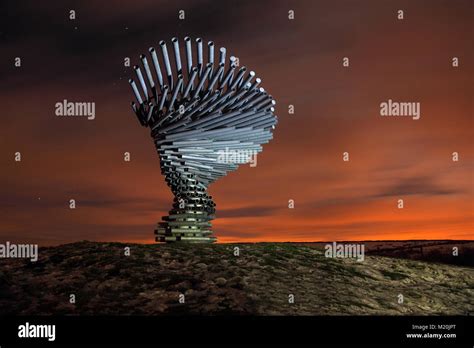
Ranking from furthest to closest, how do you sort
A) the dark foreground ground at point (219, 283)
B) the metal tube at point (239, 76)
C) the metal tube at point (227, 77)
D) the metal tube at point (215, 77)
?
1. the metal tube at point (239, 76)
2. the metal tube at point (227, 77)
3. the metal tube at point (215, 77)
4. the dark foreground ground at point (219, 283)

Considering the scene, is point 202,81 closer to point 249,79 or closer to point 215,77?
point 215,77

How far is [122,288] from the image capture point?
1925 centimetres

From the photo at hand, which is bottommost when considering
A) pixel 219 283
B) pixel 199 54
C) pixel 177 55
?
pixel 219 283

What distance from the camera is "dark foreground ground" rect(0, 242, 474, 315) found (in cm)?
1814

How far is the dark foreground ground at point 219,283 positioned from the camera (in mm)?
18141

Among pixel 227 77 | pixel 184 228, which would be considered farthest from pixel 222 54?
pixel 184 228

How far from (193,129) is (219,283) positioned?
7185 millimetres

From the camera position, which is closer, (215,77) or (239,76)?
(215,77)

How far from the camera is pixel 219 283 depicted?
19.7 m

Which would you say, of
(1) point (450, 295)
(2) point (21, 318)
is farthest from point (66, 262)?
(1) point (450, 295)

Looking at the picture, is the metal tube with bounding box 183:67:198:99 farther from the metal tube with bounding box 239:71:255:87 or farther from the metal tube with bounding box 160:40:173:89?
the metal tube with bounding box 239:71:255:87

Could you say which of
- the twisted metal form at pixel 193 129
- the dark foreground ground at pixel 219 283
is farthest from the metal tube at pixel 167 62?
the dark foreground ground at pixel 219 283

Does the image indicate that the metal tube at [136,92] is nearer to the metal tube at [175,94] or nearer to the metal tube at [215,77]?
the metal tube at [175,94]

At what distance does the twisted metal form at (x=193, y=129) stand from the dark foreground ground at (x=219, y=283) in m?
1.56
